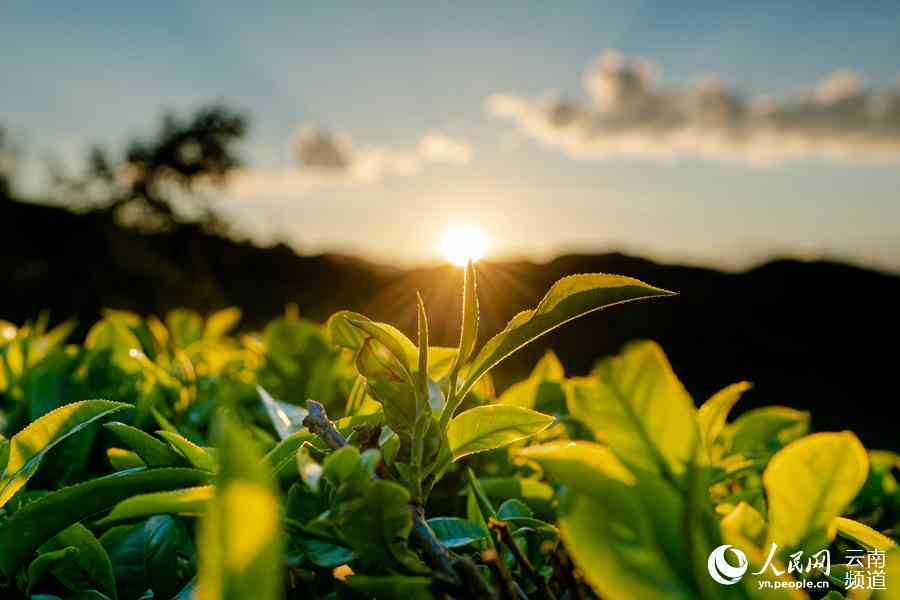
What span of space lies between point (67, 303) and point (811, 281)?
1049 cm

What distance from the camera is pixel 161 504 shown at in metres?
0.56

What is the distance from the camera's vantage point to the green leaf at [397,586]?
57 centimetres

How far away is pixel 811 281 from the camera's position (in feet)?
29.6

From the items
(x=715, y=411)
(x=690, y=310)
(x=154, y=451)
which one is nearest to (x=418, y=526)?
(x=154, y=451)

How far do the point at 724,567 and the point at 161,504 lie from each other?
0.43 m

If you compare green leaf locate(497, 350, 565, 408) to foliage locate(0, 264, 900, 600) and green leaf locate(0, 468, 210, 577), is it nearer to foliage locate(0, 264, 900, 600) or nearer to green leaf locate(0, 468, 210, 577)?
foliage locate(0, 264, 900, 600)

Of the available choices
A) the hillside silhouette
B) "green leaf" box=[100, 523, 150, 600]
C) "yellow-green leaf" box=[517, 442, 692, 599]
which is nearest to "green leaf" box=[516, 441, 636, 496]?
"yellow-green leaf" box=[517, 442, 692, 599]

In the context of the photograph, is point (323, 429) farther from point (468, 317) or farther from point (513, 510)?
Result: point (513, 510)

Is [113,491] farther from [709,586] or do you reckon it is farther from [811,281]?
[811,281]

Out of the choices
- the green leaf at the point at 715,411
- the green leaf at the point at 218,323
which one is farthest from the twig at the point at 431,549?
the green leaf at the point at 218,323

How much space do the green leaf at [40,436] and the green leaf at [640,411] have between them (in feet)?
1.65

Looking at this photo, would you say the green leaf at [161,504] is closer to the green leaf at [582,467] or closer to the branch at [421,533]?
the branch at [421,533]

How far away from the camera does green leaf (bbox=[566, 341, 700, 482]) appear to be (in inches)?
19.3

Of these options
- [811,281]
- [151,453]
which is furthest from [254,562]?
[811,281]
